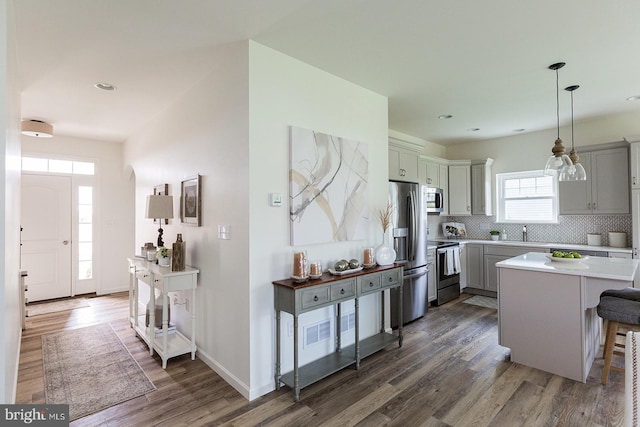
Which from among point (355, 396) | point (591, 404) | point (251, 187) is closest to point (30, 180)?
point (251, 187)

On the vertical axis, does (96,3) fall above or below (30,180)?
above

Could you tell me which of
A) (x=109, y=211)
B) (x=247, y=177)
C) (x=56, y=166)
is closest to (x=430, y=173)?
(x=247, y=177)

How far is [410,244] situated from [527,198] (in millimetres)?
→ 2889

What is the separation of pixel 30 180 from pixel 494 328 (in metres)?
7.18

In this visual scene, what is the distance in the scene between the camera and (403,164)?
436cm

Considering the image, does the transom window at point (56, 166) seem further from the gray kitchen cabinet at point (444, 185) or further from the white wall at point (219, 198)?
the gray kitchen cabinet at point (444, 185)

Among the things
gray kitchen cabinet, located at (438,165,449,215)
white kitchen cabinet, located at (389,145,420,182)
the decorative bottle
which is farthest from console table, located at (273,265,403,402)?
gray kitchen cabinet, located at (438,165,449,215)

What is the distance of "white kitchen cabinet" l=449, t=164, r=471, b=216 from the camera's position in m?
5.81

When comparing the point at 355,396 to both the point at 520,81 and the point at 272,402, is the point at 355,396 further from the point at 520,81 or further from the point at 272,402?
the point at 520,81

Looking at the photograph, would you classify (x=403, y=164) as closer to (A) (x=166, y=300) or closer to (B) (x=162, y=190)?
(B) (x=162, y=190)

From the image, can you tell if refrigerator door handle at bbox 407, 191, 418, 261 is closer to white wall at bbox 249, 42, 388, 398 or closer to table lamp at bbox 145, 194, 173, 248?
white wall at bbox 249, 42, 388, 398

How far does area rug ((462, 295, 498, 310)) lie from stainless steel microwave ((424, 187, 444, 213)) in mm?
1533

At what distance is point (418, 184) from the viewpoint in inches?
172

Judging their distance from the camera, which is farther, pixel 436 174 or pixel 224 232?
pixel 436 174
